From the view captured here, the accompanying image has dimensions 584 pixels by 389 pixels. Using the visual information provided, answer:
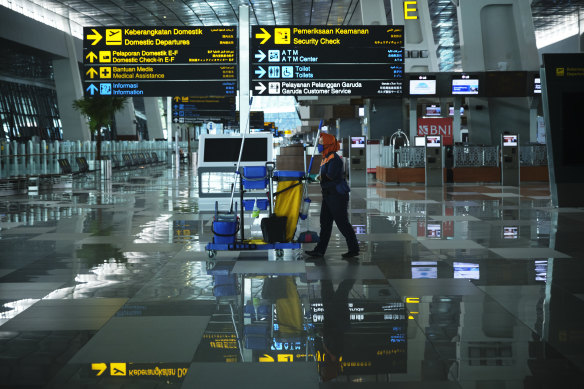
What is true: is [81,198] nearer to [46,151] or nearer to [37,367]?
[46,151]

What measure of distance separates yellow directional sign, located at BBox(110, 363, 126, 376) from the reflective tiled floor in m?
0.02

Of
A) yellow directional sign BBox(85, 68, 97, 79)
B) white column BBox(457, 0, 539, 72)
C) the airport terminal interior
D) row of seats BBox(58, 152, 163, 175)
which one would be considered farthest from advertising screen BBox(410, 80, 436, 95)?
row of seats BBox(58, 152, 163, 175)

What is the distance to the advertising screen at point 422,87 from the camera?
91.8ft

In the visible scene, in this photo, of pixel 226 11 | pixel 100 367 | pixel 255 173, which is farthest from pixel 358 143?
pixel 100 367

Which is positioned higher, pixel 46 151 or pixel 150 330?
pixel 46 151

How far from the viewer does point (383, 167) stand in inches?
1126

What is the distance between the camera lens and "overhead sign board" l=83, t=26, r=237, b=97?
18.0 metres

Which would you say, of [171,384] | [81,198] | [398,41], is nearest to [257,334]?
[171,384]

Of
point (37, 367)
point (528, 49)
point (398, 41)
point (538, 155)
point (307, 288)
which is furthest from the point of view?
point (528, 49)

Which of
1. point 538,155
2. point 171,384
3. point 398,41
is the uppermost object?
point 398,41

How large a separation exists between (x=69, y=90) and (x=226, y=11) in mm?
10628

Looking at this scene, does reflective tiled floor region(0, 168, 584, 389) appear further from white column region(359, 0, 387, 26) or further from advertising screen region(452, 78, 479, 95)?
white column region(359, 0, 387, 26)

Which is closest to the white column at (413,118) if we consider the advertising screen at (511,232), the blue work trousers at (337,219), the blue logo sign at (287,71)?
the blue logo sign at (287,71)

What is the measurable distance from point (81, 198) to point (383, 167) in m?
12.6
